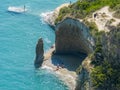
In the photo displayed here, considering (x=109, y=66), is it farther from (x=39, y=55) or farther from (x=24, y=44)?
(x=24, y=44)

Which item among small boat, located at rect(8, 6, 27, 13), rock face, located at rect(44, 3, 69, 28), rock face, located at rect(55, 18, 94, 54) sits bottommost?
rock face, located at rect(55, 18, 94, 54)

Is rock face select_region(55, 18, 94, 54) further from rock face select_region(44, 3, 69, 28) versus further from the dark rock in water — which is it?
rock face select_region(44, 3, 69, 28)

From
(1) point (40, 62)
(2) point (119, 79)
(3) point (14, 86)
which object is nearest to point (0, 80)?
(3) point (14, 86)

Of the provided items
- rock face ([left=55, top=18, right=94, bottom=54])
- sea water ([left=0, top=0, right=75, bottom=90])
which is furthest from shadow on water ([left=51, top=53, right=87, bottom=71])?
sea water ([left=0, top=0, right=75, bottom=90])

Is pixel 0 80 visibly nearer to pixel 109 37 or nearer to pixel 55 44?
pixel 55 44

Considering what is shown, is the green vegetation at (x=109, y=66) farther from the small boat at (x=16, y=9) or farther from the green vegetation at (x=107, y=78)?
the small boat at (x=16, y=9)

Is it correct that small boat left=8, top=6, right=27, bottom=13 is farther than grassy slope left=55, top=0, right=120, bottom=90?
Yes
